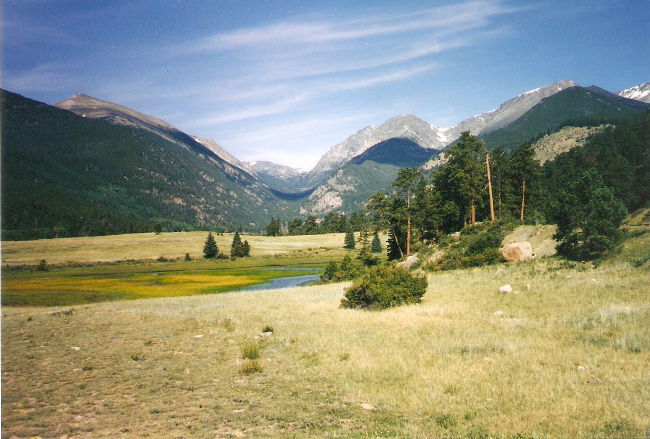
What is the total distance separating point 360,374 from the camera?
11.1m

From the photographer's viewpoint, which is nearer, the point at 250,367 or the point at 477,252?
the point at 250,367

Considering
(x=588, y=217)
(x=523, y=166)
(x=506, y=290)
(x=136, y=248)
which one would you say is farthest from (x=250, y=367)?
(x=136, y=248)

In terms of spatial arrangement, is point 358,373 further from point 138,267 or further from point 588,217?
point 138,267

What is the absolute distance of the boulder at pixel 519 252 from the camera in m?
37.2

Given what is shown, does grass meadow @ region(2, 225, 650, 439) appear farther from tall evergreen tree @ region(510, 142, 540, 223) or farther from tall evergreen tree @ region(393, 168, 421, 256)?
tall evergreen tree @ region(510, 142, 540, 223)

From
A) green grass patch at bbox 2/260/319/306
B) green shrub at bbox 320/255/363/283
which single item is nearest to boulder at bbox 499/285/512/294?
green shrub at bbox 320/255/363/283

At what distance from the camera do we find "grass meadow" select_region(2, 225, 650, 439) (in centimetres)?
762

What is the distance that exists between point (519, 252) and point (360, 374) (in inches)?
1347

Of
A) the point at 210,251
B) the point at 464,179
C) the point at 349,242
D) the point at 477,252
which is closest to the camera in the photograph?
the point at 477,252

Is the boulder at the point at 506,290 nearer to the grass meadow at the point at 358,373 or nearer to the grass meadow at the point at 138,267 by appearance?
the grass meadow at the point at 358,373

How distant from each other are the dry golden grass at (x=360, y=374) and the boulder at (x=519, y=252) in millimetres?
16393

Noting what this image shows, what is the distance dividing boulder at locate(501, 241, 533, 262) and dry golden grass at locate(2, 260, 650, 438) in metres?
16.4

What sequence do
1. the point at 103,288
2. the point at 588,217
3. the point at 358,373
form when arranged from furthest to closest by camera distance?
1. the point at 103,288
2. the point at 588,217
3. the point at 358,373

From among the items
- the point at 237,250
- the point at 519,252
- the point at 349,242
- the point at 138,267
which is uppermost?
the point at 519,252
